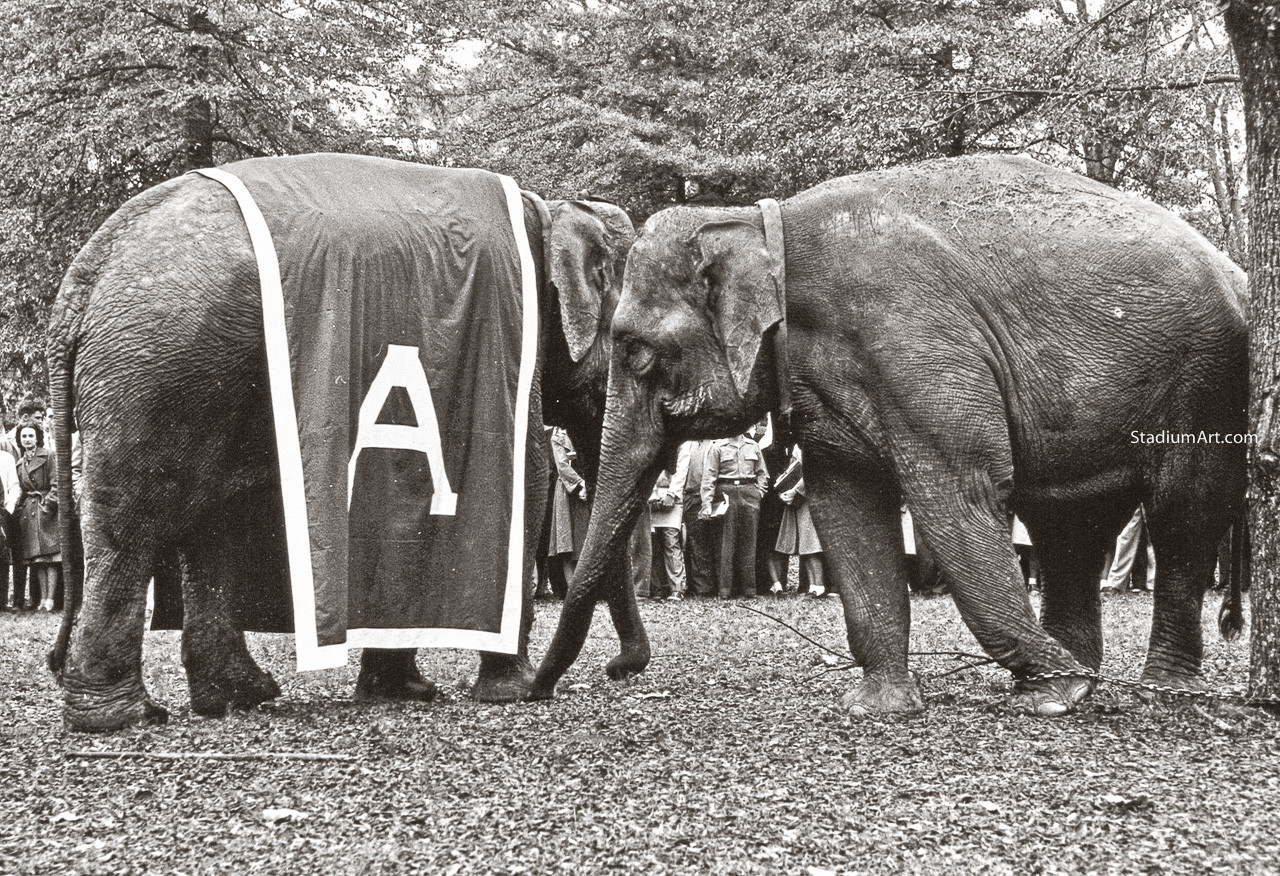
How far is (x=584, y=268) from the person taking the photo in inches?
316

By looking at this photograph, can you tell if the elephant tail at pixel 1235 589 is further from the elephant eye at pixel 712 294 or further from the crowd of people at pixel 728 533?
the crowd of people at pixel 728 533

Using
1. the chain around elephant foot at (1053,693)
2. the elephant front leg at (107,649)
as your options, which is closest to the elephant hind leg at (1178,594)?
the chain around elephant foot at (1053,693)

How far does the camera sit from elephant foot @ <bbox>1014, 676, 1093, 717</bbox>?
6.37m

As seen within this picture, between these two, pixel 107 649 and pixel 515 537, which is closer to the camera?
pixel 107 649

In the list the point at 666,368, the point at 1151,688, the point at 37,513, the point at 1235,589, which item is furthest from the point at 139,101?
the point at 1151,688

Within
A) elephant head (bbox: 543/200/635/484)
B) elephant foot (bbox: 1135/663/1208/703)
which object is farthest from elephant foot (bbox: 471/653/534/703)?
elephant foot (bbox: 1135/663/1208/703)

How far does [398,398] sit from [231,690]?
6.07 ft

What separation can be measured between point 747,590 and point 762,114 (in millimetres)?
10305

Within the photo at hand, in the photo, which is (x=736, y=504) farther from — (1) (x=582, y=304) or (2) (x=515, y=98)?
(2) (x=515, y=98)

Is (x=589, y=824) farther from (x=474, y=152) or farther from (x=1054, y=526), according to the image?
(x=474, y=152)

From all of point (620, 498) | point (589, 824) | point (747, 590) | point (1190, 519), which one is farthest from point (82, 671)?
point (747, 590)

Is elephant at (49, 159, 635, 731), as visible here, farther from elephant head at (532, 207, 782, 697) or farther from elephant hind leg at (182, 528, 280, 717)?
elephant head at (532, 207, 782, 697)

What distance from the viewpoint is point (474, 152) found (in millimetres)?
26469

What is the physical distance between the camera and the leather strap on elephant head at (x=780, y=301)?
6.91m
